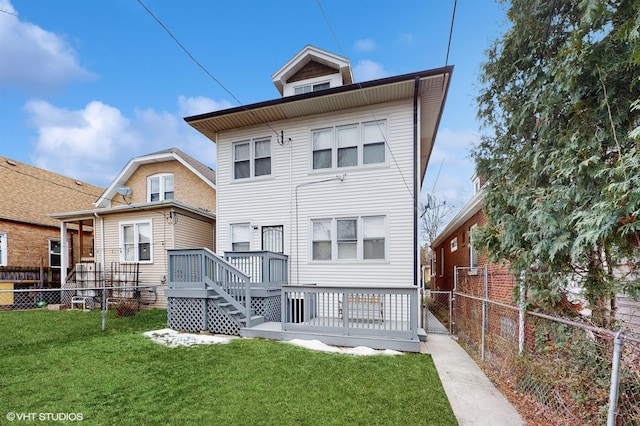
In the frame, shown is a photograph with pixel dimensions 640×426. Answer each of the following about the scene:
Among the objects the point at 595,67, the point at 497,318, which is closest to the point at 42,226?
the point at 497,318

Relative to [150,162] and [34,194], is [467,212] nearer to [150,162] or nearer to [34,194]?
[150,162]

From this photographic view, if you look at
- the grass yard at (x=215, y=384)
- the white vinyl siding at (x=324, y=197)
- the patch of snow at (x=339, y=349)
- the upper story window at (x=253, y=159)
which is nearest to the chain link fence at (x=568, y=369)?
the grass yard at (x=215, y=384)

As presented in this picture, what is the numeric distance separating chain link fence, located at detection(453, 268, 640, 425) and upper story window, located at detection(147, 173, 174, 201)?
44.1 feet

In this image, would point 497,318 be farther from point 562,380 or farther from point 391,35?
point 391,35

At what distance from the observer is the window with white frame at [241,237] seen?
941 centimetres

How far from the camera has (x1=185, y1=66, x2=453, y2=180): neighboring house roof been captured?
24.5 ft

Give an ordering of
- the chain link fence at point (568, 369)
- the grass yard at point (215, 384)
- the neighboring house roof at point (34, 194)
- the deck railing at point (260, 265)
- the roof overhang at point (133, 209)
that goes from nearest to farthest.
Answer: the chain link fence at point (568, 369) < the grass yard at point (215, 384) < the deck railing at point (260, 265) < the roof overhang at point (133, 209) < the neighboring house roof at point (34, 194)

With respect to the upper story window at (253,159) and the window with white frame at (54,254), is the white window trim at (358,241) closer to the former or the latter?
the upper story window at (253,159)

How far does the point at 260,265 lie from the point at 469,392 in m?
5.15

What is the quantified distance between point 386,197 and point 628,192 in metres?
5.84

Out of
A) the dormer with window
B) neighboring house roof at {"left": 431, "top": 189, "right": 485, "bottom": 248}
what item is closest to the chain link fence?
neighboring house roof at {"left": 431, "top": 189, "right": 485, "bottom": 248}

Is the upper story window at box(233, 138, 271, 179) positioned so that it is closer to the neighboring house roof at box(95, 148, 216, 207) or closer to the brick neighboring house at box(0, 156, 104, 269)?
the neighboring house roof at box(95, 148, 216, 207)

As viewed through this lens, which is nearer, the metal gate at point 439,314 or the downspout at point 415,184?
the downspout at point 415,184

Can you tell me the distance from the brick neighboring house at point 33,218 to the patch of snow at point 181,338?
8198 mm
